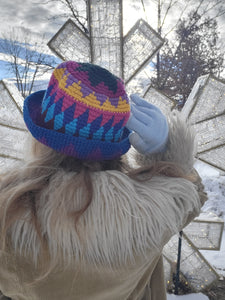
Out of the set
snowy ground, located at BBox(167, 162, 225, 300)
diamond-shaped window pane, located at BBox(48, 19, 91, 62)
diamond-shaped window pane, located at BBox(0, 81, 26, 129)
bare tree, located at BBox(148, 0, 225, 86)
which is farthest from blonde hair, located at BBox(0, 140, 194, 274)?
bare tree, located at BBox(148, 0, 225, 86)

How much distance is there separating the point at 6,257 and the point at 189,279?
1.63 metres

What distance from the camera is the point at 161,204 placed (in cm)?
72

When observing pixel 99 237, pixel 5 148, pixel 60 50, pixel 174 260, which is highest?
pixel 60 50

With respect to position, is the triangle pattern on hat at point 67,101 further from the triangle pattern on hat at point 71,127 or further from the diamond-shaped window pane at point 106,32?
A: the diamond-shaped window pane at point 106,32

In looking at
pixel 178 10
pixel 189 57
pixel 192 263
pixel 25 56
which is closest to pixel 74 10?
pixel 25 56

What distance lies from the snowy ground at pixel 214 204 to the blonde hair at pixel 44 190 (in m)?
1.63

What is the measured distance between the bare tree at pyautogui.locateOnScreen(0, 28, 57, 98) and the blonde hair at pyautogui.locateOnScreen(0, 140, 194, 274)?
13.3 feet

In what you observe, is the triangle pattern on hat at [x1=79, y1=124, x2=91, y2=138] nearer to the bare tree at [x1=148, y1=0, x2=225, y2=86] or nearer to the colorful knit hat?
the colorful knit hat

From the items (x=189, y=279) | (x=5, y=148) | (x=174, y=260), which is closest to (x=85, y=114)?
(x=5, y=148)

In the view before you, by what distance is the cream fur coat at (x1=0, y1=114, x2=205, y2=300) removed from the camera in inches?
25.4

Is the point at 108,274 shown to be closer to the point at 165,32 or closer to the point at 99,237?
the point at 99,237

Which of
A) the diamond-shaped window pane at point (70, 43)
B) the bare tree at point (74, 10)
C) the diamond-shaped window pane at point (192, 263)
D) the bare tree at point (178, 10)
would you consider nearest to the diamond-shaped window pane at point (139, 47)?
the diamond-shaped window pane at point (70, 43)

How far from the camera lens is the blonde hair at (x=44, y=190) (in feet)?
2.10

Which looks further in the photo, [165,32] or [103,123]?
[165,32]
